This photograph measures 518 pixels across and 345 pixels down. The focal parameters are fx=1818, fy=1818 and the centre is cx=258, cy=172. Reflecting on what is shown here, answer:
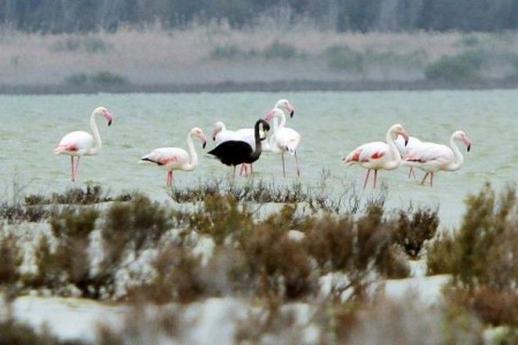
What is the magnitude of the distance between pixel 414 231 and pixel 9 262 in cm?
553

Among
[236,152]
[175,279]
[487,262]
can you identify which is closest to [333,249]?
[487,262]

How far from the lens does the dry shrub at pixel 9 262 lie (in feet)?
36.1

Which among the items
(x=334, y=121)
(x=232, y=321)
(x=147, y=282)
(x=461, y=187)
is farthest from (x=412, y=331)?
(x=334, y=121)

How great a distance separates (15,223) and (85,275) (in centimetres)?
704

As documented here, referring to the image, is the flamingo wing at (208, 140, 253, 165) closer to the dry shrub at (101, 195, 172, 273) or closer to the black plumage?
the black plumage

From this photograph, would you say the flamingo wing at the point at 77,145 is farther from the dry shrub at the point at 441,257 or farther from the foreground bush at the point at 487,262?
the foreground bush at the point at 487,262

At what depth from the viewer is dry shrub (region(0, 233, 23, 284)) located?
1100cm

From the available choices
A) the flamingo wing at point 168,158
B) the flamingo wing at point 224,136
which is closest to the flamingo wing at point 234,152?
the flamingo wing at point 168,158

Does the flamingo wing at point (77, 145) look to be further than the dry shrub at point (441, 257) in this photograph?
Yes

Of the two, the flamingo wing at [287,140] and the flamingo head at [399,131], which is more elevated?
the flamingo head at [399,131]

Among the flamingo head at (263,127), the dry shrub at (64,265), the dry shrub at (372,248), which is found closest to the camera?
the dry shrub at (64,265)

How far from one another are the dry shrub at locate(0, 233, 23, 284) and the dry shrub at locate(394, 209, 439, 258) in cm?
461

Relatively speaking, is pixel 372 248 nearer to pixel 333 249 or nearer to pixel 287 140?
pixel 333 249

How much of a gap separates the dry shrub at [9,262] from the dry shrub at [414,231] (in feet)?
15.1
